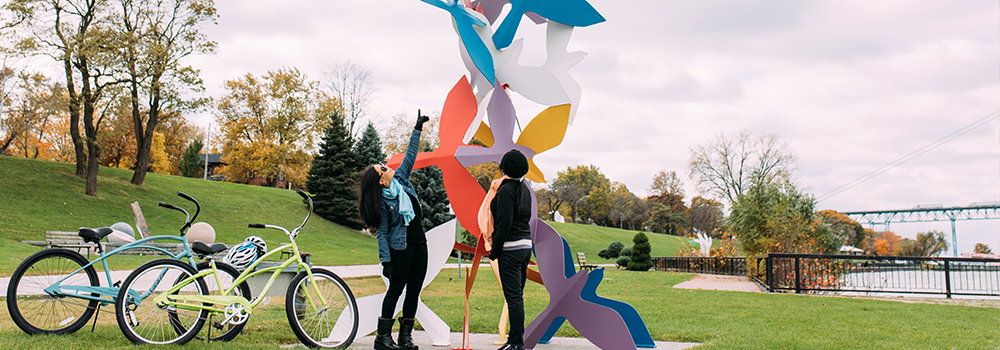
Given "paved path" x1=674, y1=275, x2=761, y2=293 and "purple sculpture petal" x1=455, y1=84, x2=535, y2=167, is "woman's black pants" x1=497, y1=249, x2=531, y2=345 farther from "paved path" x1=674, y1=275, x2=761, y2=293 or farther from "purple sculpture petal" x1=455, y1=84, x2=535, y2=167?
"paved path" x1=674, y1=275, x2=761, y2=293

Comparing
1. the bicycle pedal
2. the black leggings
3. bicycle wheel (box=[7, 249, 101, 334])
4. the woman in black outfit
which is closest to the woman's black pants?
the woman in black outfit

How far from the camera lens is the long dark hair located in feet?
15.0

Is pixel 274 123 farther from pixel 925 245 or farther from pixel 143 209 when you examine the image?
pixel 925 245

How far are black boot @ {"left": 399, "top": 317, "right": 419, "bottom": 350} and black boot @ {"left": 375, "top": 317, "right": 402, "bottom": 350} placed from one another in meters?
0.13

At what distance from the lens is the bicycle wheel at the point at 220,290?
4824 mm

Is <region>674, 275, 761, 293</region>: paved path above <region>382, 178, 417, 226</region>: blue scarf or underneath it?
underneath

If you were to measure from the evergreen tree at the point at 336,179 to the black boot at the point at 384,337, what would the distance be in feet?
93.0

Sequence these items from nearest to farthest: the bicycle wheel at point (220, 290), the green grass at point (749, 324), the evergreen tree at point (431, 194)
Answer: the bicycle wheel at point (220, 290) → the green grass at point (749, 324) → the evergreen tree at point (431, 194)

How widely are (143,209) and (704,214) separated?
56728 millimetres

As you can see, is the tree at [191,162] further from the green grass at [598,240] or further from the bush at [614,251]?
the bush at [614,251]

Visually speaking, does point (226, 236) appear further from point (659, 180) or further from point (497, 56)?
point (659, 180)

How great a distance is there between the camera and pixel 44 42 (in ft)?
72.1

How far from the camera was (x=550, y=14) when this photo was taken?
5.72 m

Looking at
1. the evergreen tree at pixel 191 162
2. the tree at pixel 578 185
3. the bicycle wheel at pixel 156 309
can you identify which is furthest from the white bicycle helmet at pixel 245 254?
the tree at pixel 578 185
